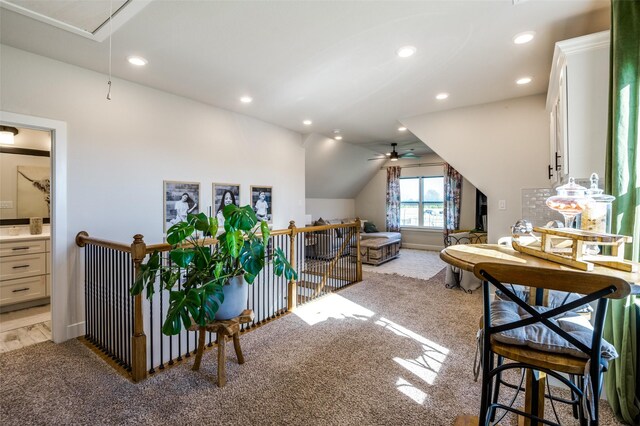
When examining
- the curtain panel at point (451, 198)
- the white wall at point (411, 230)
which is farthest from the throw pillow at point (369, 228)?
the curtain panel at point (451, 198)

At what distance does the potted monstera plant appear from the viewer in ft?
6.35

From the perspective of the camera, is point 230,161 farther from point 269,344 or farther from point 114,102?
point 269,344

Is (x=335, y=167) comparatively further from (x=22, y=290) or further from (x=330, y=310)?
(x=22, y=290)

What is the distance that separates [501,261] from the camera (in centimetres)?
135

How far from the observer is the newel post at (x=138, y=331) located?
2.15 meters

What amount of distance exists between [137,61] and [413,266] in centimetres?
562

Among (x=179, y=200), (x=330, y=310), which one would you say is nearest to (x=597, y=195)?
(x=330, y=310)

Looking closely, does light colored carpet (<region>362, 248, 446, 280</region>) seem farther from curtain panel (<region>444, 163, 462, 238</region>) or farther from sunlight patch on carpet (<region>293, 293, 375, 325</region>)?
sunlight patch on carpet (<region>293, 293, 375, 325</region>)

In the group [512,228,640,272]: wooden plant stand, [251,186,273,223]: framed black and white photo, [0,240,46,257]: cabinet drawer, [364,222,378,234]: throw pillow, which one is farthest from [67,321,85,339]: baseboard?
[364,222,378,234]: throw pillow

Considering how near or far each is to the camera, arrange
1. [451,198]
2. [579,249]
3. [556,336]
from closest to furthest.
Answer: [556,336], [579,249], [451,198]

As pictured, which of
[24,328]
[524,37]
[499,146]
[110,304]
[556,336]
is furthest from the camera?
[499,146]

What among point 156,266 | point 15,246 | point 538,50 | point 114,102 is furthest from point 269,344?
point 538,50

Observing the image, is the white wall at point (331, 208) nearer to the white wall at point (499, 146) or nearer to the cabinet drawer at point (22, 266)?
the white wall at point (499, 146)

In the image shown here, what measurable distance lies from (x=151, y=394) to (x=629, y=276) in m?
2.66
